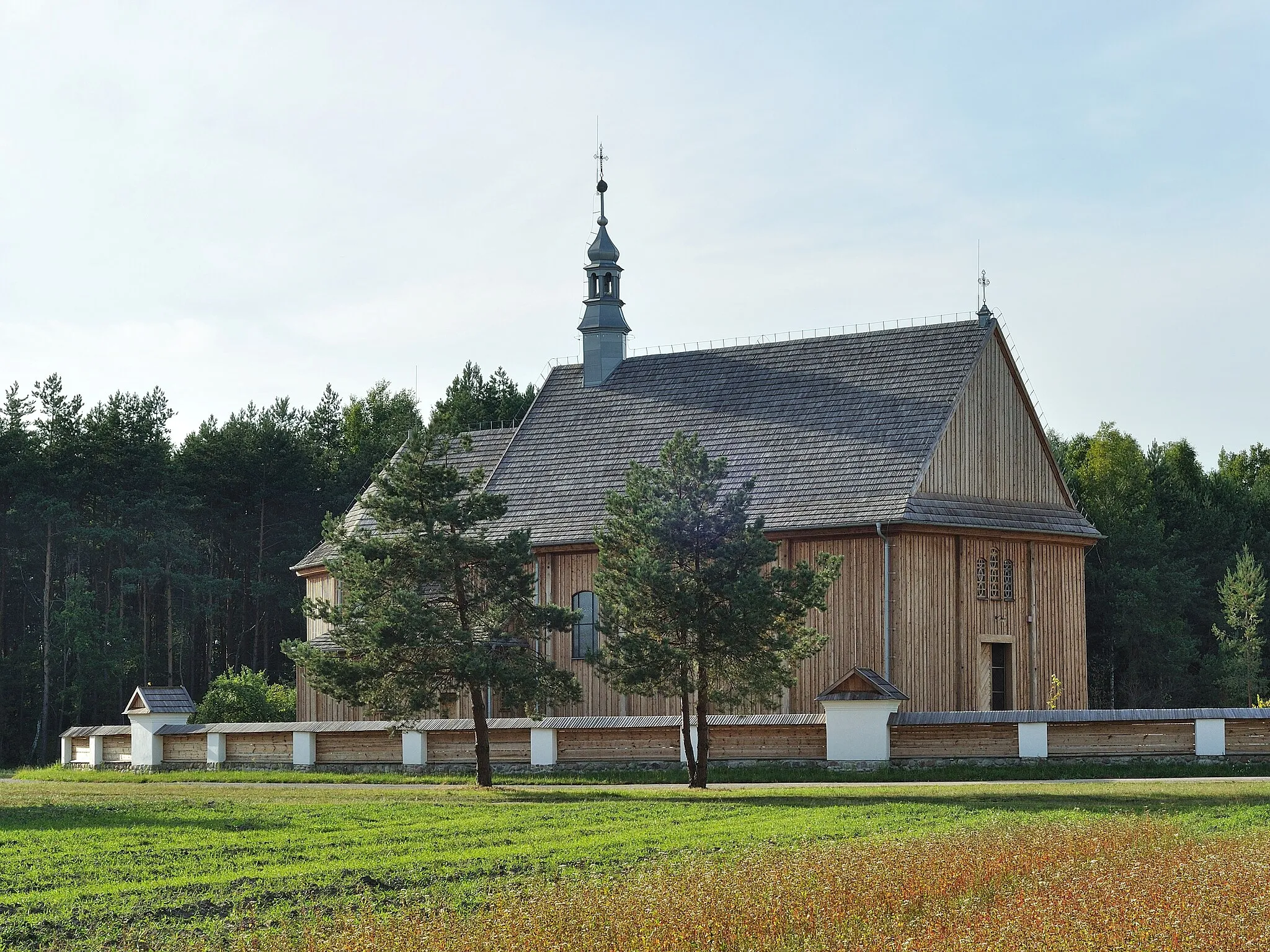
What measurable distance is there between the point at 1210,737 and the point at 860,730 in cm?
646

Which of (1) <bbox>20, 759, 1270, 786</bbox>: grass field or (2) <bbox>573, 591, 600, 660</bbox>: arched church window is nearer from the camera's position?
(1) <bbox>20, 759, 1270, 786</bbox>: grass field

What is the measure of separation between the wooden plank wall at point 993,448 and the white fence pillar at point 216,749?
17202 millimetres

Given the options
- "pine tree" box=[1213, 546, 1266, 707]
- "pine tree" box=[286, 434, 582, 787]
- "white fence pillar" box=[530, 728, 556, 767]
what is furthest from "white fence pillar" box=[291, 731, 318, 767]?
"pine tree" box=[1213, 546, 1266, 707]

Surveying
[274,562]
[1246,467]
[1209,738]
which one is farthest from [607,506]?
[1246,467]

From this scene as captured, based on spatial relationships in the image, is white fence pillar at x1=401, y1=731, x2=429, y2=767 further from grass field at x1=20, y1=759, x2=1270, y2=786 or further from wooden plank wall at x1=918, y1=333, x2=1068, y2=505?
wooden plank wall at x1=918, y1=333, x2=1068, y2=505

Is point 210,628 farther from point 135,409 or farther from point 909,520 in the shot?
point 909,520

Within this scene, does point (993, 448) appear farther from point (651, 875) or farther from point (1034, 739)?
point (651, 875)

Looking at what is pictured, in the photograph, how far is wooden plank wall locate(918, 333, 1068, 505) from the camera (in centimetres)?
3575

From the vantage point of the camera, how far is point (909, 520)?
111 ft

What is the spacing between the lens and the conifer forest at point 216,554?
5541 centimetres

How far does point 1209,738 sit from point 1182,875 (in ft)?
56.1

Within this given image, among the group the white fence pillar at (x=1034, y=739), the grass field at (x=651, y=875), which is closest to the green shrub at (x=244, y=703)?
the grass field at (x=651, y=875)

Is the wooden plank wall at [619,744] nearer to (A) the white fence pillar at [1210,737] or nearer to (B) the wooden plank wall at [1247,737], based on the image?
(A) the white fence pillar at [1210,737]

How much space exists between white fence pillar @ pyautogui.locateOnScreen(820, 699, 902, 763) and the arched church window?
806 cm
